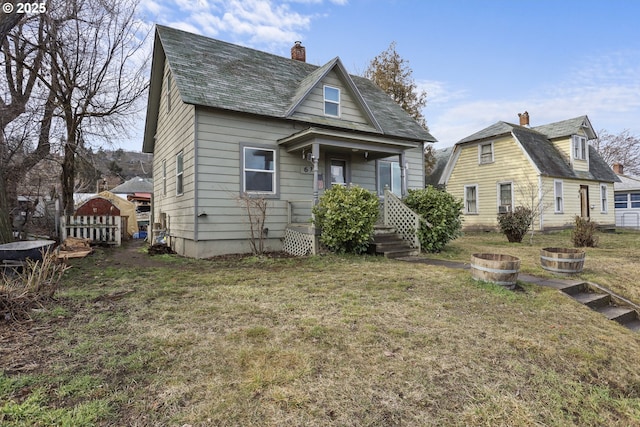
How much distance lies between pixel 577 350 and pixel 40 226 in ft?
54.3

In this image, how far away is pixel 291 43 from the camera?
577 inches

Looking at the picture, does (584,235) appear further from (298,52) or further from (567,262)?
(298,52)

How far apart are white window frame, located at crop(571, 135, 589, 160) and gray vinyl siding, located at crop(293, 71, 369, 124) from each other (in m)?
14.5

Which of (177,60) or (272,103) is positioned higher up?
(177,60)

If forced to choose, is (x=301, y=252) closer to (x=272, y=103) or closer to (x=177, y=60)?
(x=272, y=103)

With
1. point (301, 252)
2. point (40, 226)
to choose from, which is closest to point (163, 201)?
point (40, 226)

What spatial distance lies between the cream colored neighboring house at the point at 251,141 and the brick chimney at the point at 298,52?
5.16 ft

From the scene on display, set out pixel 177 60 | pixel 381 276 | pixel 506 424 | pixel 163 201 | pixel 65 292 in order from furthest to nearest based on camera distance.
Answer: pixel 163 201
pixel 177 60
pixel 381 276
pixel 65 292
pixel 506 424

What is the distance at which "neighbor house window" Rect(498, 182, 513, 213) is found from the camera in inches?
718

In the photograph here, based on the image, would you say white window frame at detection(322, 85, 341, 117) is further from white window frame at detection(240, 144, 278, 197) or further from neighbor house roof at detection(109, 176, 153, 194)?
neighbor house roof at detection(109, 176, 153, 194)

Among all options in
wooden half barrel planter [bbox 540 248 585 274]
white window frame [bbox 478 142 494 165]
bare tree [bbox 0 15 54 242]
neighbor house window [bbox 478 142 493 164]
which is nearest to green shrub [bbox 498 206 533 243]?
wooden half barrel planter [bbox 540 248 585 274]

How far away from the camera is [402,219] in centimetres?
963

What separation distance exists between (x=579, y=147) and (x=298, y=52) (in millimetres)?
16750

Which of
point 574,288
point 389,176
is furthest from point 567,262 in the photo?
point 389,176
